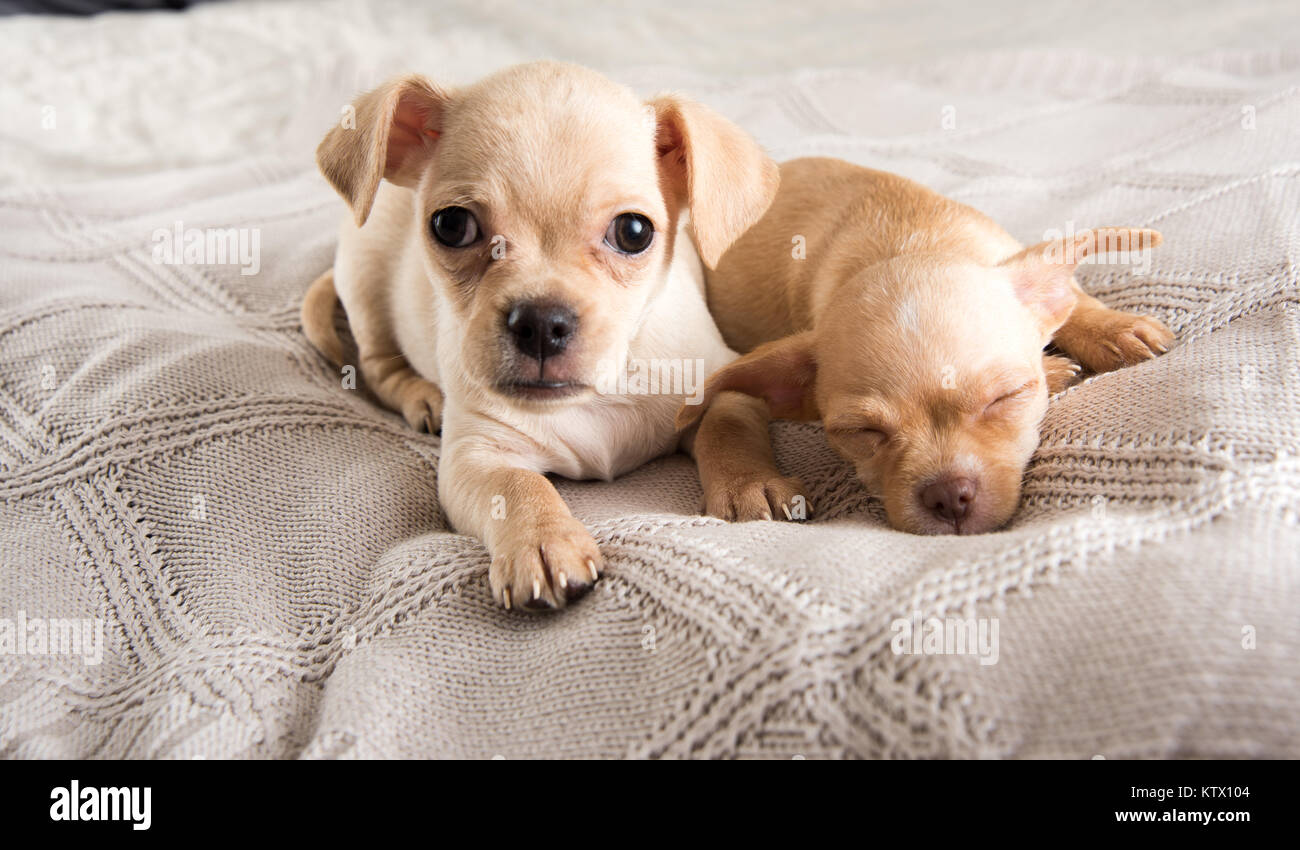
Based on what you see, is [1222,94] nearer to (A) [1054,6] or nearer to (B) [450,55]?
(A) [1054,6]

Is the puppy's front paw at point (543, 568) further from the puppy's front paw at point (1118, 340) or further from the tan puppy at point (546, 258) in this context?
the puppy's front paw at point (1118, 340)

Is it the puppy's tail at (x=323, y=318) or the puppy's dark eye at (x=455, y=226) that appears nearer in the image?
the puppy's dark eye at (x=455, y=226)

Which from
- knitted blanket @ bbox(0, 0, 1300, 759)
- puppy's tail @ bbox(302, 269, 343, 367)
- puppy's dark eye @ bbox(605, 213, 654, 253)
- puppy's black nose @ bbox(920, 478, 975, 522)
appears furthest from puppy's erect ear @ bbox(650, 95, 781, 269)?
puppy's tail @ bbox(302, 269, 343, 367)

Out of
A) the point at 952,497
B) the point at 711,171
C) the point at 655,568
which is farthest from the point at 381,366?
the point at 952,497

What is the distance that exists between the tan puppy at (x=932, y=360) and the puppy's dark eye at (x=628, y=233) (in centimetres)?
32

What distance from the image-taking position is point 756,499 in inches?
73.4

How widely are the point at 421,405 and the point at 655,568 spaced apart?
119 cm

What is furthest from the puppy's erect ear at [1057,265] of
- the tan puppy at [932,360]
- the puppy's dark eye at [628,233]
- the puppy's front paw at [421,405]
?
the puppy's front paw at [421,405]

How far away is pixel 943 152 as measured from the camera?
134 inches

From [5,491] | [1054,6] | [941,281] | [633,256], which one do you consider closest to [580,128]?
[633,256]

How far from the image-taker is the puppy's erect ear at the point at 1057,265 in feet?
6.46
